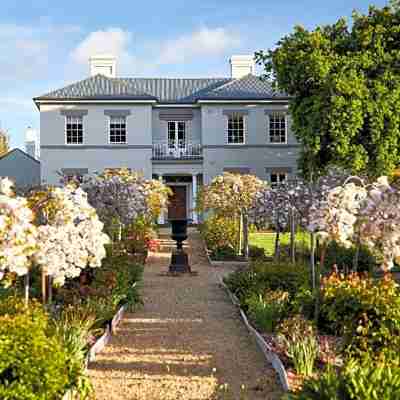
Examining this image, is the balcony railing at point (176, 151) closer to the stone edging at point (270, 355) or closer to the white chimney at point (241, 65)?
the white chimney at point (241, 65)

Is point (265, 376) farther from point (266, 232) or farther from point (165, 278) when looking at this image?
point (266, 232)

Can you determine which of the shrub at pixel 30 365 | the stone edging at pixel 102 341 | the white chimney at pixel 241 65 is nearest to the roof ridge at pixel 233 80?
the white chimney at pixel 241 65

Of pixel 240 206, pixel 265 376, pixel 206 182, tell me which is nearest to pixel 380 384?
pixel 265 376

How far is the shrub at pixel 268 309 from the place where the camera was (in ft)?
27.3

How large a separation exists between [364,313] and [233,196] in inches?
504

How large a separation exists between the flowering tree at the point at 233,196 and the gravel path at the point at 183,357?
23.3 feet

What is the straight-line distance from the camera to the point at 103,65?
3288 cm

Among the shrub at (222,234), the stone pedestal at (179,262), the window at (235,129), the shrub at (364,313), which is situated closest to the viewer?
the shrub at (364,313)

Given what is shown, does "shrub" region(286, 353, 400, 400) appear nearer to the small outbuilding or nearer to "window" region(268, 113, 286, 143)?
"window" region(268, 113, 286, 143)

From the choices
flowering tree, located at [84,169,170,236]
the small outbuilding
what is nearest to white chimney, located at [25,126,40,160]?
the small outbuilding

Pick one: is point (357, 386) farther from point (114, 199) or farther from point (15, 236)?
point (114, 199)

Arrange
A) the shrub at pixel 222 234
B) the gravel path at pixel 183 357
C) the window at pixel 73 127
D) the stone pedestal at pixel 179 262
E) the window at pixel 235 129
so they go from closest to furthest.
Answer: the gravel path at pixel 183 357 → the stone pedestal at pixel 179 262 → the shrub at pixel 222 234 → the window at pixel 73 127 → the window at pixel 235 129

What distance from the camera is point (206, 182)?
30562 mm

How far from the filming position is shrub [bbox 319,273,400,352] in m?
6.45
